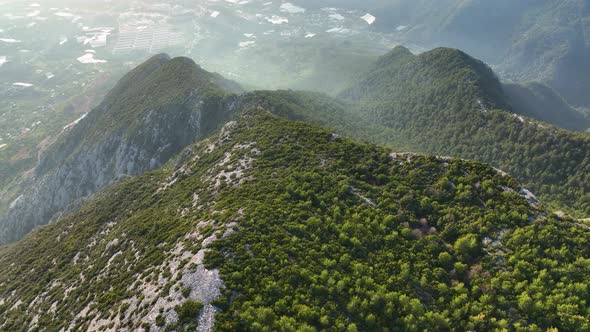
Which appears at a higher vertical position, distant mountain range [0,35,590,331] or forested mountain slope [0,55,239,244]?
distant mountain range [0,35,590,331]

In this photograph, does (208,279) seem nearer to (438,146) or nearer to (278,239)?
(278,239)

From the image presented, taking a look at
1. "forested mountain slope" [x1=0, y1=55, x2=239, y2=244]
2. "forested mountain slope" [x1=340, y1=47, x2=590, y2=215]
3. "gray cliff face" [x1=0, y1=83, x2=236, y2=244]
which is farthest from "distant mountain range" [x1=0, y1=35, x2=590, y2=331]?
"forested mountain slope" [x1=0, y1=55, x2=239, y2=244]

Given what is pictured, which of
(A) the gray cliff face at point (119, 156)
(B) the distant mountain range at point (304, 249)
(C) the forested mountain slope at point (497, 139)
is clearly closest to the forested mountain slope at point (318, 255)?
(B) the distant mountain range at point (304, 249)

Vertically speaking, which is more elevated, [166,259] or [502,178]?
[502,178]

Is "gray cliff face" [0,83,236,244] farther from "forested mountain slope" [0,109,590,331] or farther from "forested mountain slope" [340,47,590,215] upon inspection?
"forested mountain slope" [340,47,590,215]

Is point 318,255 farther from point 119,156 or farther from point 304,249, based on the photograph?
point 119,156

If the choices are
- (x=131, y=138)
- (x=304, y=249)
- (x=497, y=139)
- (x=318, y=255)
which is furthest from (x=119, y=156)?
(x=497, y=139)

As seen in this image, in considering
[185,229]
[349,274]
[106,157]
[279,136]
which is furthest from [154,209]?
[106,157]

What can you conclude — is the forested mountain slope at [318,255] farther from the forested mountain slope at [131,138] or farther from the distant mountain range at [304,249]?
the forested mountain slope at [131,138]
